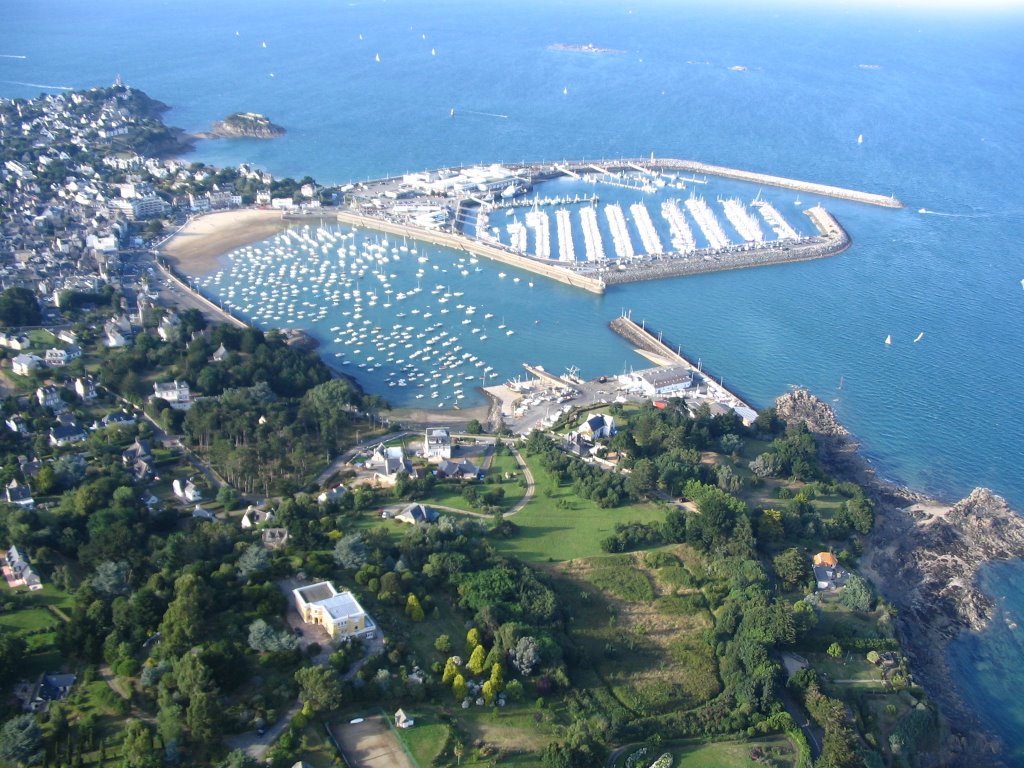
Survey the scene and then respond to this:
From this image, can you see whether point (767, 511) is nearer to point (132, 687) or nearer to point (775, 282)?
point (132, 687)

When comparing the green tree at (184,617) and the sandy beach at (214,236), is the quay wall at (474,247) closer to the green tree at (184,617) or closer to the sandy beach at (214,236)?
the sandy beach at (214,236)

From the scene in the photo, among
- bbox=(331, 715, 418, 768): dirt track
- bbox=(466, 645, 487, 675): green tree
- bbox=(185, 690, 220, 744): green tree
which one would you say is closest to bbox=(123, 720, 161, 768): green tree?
bbox=(185, 690, 220, 744): green tree

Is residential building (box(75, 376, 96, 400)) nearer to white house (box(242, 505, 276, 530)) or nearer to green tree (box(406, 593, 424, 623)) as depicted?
white house (box(242, 505, 276, 530))

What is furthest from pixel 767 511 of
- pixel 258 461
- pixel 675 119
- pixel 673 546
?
pixel 675 119

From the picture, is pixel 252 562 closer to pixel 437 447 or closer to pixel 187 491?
pixel 187 491

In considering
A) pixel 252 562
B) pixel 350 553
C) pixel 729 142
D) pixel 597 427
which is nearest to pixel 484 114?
pixel 729 142

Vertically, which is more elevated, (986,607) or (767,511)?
(767,511)
